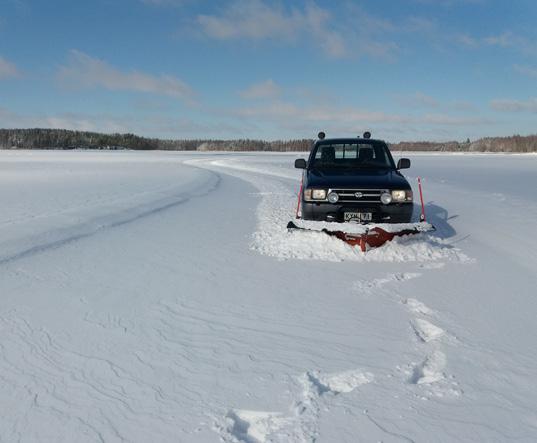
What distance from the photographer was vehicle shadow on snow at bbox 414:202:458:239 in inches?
348

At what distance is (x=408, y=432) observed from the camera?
2682 millimetres

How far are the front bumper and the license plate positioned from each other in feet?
0.15

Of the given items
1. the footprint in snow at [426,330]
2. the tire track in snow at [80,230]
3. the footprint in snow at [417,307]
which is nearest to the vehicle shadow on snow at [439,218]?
the footprint in snow at [417,307]

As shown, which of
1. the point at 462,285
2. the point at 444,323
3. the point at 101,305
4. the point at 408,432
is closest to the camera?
the point at 408,432

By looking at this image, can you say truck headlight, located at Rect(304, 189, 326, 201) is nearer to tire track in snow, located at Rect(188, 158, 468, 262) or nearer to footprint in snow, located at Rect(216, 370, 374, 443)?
tire track in snow, located at Rect(188, 158, 468, 262)

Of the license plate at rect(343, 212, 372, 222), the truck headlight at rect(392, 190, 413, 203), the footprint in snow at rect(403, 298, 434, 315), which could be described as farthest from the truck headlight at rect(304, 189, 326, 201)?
the footprint in snow at rect(403, 298, 434, 315)

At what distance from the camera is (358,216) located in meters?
7.00

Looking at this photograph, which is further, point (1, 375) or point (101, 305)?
point (101, 305)

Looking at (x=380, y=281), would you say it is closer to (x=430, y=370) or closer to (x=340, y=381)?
(x=430, y=370)

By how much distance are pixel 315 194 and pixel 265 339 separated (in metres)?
3.58

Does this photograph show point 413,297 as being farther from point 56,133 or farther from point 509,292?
point 56,133

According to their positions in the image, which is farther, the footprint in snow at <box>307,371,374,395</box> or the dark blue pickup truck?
the dark blue pickup truck

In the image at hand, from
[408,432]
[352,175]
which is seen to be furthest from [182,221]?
[408,432]

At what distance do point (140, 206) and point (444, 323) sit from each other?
375 inches
